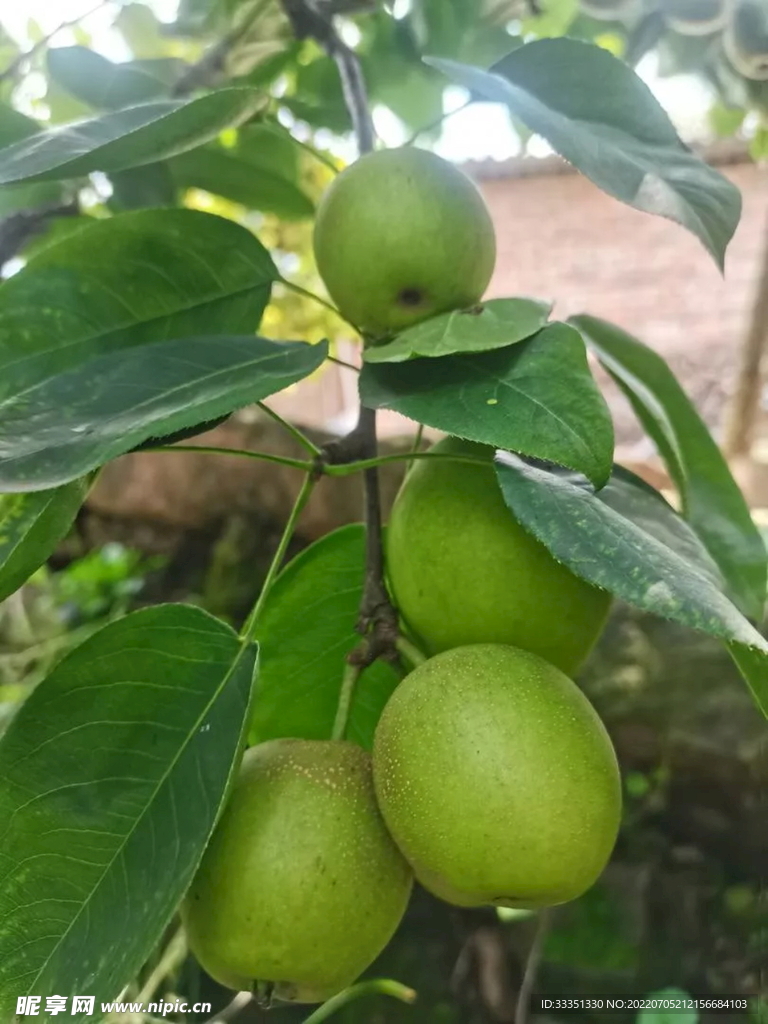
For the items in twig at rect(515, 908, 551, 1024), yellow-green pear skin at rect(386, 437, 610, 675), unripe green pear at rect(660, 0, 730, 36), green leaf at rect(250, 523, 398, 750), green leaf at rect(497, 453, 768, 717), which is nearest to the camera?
green leaf at rect(497, 453, 768, 717)

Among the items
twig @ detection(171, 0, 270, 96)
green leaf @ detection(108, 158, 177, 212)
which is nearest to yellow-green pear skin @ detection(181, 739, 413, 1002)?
green leaf @ detection(108, 158, 177, 212)

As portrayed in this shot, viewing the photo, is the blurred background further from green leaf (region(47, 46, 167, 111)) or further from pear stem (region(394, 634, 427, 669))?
pear stem (region(394, 634, 427, 669))

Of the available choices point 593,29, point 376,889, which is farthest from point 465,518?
point 593,29

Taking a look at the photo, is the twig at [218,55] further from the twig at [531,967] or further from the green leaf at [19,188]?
the twig at [531,967]

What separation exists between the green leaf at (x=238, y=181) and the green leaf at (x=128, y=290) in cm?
36

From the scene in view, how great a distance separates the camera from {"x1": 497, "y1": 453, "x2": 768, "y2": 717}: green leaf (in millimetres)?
299

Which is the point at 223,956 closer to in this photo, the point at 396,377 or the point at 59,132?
the point at 396,377

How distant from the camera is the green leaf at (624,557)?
30 cm

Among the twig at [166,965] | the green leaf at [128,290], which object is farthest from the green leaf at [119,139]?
the twig at [166,965]

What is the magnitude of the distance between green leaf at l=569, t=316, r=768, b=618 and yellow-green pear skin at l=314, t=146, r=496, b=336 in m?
0.14

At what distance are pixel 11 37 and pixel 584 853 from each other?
130 cm

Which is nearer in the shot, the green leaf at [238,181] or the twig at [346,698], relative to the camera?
the twig at [346,698]

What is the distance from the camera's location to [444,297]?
1.55ft

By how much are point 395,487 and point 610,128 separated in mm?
802
